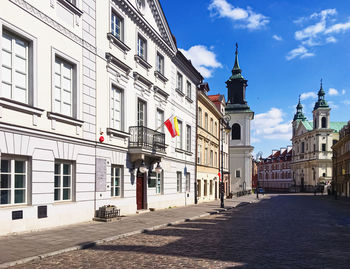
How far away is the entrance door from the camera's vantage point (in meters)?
19.8

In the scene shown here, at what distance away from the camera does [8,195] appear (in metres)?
10.8

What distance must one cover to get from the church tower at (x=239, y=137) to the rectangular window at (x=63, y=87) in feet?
186

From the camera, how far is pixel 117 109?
17.5 m

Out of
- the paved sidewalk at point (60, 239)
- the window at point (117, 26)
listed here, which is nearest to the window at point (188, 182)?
the paved sidewalk at point (60, 239)

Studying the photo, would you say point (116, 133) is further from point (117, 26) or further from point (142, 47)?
point (142, 47)

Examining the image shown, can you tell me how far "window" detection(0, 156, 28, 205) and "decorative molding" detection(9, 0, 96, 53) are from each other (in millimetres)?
4715

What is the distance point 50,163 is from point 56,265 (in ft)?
18.0

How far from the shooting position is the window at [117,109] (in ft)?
55.8

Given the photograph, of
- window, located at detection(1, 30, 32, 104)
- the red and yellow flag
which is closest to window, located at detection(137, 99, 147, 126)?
the red and yellow flag

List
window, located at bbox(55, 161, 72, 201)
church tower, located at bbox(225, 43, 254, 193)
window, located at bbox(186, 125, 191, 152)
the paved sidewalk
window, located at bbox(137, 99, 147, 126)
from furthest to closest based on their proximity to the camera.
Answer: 1. church tower, located at bbox(225, 43, 254, 193)
2. window, located at bbox(186, 125, 191, 152)
3. window, located at bbox(137, 99, 147, 126)
4. window, located at bbox(55, 161, 72, 201)
5. the paved sidewalk

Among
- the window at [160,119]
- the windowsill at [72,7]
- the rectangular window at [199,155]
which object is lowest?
the rectangular window at [199,155]

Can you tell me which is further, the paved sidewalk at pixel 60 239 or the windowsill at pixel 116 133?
the windowsill at pixel 116 133

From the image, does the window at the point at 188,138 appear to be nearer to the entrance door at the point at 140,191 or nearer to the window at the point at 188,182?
the window at the point at 188,182

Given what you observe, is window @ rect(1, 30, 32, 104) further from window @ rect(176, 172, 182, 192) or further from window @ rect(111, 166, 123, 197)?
window @ rect(176, 172, 182, 192)
